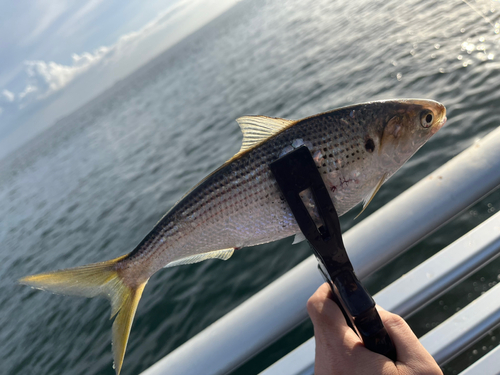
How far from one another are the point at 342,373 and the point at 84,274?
1335 mm

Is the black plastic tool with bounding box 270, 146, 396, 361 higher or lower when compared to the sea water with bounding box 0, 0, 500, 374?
higher

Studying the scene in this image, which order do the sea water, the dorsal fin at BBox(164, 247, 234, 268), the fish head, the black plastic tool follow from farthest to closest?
the sea water, the dorsal fin at BBox(164, 247, 234, 268), the fish head, the black plastic tool

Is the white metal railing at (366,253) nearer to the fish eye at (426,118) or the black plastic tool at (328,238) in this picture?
the black plastic tool at (328,238)

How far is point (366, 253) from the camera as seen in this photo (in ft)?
6.37

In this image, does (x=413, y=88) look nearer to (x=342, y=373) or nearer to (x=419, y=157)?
(x=419, y=157)

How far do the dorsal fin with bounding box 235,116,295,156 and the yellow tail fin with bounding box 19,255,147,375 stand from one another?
90cm

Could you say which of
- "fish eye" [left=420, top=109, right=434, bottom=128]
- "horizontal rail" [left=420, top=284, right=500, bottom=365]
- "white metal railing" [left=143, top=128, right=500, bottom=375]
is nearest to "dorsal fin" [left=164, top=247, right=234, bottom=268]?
"white metal railing" [left=143, top=128, right=500, bottom=375]

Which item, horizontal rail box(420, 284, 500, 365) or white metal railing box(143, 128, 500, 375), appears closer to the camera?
white metal railing box(143, 128, 500, 375)

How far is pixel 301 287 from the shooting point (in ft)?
6.51

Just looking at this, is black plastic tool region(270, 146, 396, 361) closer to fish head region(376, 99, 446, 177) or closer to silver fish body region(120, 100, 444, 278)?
silver fish body region(120, 100, 444, 278)

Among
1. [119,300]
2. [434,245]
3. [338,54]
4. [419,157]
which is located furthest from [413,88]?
[119,300]

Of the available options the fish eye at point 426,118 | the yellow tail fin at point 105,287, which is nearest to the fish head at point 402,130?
the fish eye at point 426,118

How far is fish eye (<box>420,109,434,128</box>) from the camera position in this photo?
1.40 m

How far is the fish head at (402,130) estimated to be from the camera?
1348 mm
